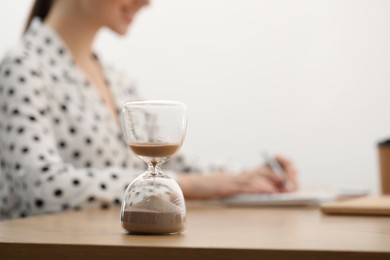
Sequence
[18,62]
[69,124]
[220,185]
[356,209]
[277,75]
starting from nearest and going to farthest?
A: [356,209]
[220,185]
[18,62]
[69,124]
[277,75]

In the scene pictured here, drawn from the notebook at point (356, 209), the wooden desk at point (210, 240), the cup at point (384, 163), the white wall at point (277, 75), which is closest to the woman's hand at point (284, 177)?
the cup at point (384, 163)

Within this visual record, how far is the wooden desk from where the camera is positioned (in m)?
0.78

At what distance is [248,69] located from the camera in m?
Answer: 3.30

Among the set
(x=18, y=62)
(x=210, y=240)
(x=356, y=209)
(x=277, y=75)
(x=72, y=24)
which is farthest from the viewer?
(x=277, y=75)

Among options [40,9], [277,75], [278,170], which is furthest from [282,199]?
[277,75]

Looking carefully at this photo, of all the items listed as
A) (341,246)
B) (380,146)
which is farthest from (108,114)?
(341,246)

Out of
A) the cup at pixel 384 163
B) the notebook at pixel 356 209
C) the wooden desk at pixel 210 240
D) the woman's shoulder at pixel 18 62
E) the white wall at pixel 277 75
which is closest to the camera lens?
the wooden desk at pixel 210 240

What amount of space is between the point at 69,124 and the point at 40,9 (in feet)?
1.45

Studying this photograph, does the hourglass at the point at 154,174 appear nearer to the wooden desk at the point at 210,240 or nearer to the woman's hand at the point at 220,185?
the wooden desk at the point at 210,240

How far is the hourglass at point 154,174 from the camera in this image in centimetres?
93

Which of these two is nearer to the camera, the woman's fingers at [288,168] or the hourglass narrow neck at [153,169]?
the hourglass narrow neck at [153,169]

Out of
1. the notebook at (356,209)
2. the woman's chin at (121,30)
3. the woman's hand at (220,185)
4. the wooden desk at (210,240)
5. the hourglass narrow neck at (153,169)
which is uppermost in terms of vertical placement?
the woman's chin at (121,30)

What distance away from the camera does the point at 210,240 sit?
0.87m

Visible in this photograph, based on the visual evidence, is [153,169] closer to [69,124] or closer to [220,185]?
[220,185]
